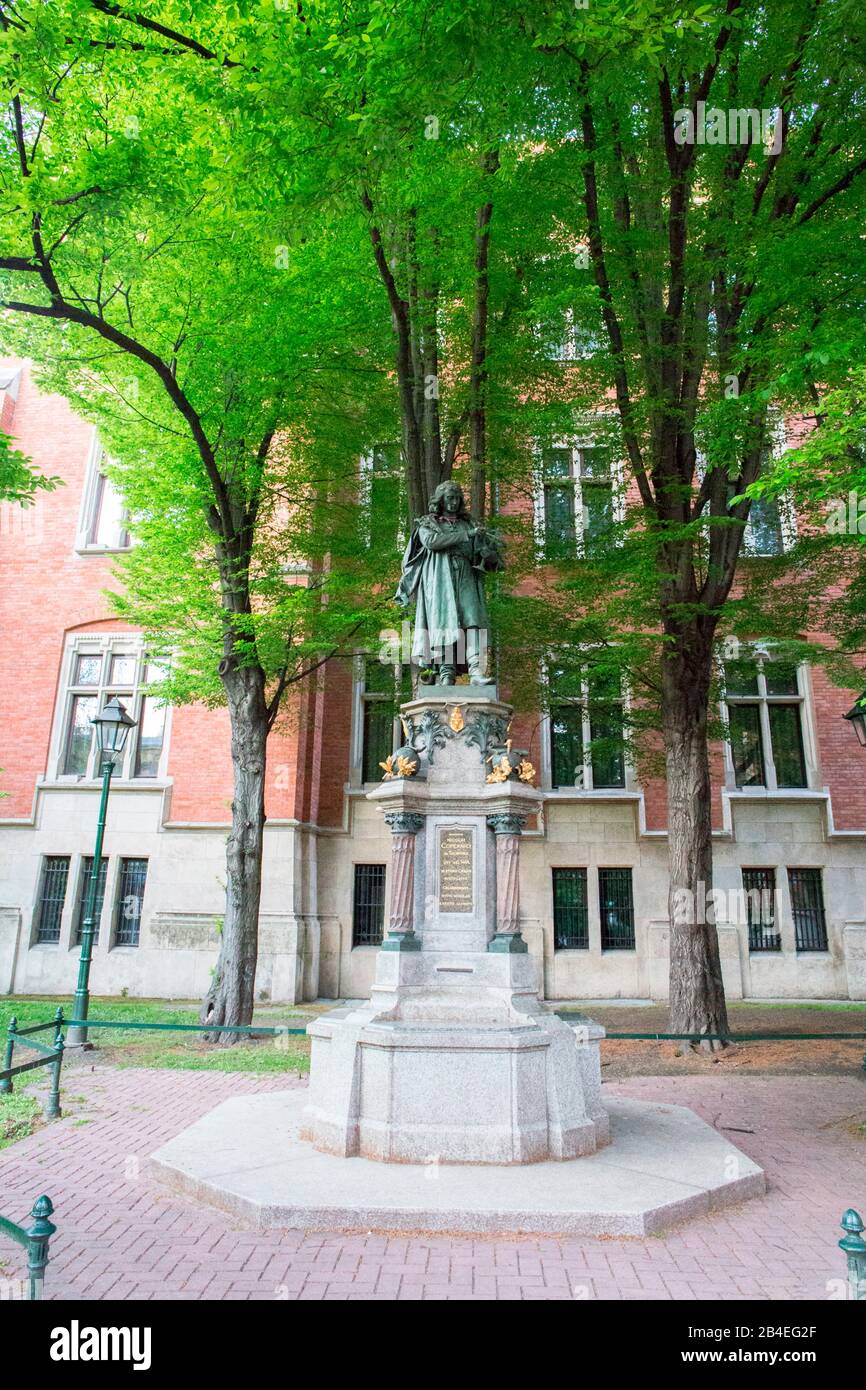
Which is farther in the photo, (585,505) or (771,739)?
(771,739)

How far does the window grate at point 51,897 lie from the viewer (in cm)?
1964

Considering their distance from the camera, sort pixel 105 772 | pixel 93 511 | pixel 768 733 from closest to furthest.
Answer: pixel 105 772
pixel 768 733
pixel 93 511

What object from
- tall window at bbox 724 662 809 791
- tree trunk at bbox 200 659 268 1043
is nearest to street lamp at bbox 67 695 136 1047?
tree trunk at bbox 200 659 268 1043

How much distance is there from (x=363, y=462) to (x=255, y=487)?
17.2 feet

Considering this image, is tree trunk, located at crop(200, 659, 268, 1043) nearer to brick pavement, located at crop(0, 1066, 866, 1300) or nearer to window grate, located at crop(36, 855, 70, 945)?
brick pavement, located at crop(0, 1066, 866, 1300)

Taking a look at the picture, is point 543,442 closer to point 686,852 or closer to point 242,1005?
point 686,852

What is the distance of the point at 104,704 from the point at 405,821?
15758 millimetres

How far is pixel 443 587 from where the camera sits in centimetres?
801

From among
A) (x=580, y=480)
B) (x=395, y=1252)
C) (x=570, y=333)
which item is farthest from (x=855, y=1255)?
(x=580, y=480)

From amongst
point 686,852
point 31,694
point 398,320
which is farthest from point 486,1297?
point 31,694

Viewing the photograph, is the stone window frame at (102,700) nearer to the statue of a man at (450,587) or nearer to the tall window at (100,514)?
the tall window at (100,514)

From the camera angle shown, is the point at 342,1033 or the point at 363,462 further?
the point at 363,462

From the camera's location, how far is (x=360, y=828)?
64.5 ft

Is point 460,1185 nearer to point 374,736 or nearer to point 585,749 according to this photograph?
point 585,749
